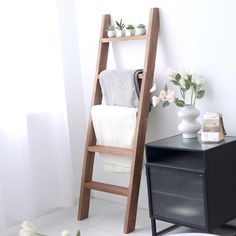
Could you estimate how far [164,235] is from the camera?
288cm

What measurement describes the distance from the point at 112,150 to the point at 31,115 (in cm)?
65

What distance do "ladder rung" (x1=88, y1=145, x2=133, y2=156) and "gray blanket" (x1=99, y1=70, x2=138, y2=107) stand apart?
0.31 m

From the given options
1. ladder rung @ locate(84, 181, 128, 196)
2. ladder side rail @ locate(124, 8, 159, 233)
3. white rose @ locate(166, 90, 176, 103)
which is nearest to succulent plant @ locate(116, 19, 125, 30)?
ladder side rail @ locate(124, 8, 159, 233)

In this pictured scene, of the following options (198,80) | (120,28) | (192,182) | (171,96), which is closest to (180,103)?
(171,96)

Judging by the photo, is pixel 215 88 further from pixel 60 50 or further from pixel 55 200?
pixel 55 200

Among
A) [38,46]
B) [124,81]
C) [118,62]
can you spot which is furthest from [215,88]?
[38,46]

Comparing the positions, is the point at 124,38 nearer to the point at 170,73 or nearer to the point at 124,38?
the point at 124,38

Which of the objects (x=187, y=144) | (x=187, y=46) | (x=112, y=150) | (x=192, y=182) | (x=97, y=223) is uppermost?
(x=187, y=46)

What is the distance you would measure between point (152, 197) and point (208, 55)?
0.95 m

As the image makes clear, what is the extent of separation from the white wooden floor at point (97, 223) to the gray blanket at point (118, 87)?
2.71 ft

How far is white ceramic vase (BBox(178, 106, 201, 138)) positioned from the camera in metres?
2.76

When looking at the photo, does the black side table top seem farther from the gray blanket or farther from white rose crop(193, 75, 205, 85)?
the gray blanket

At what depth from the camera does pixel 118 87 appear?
10.4 ft

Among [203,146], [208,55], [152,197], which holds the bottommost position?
[152,197]
